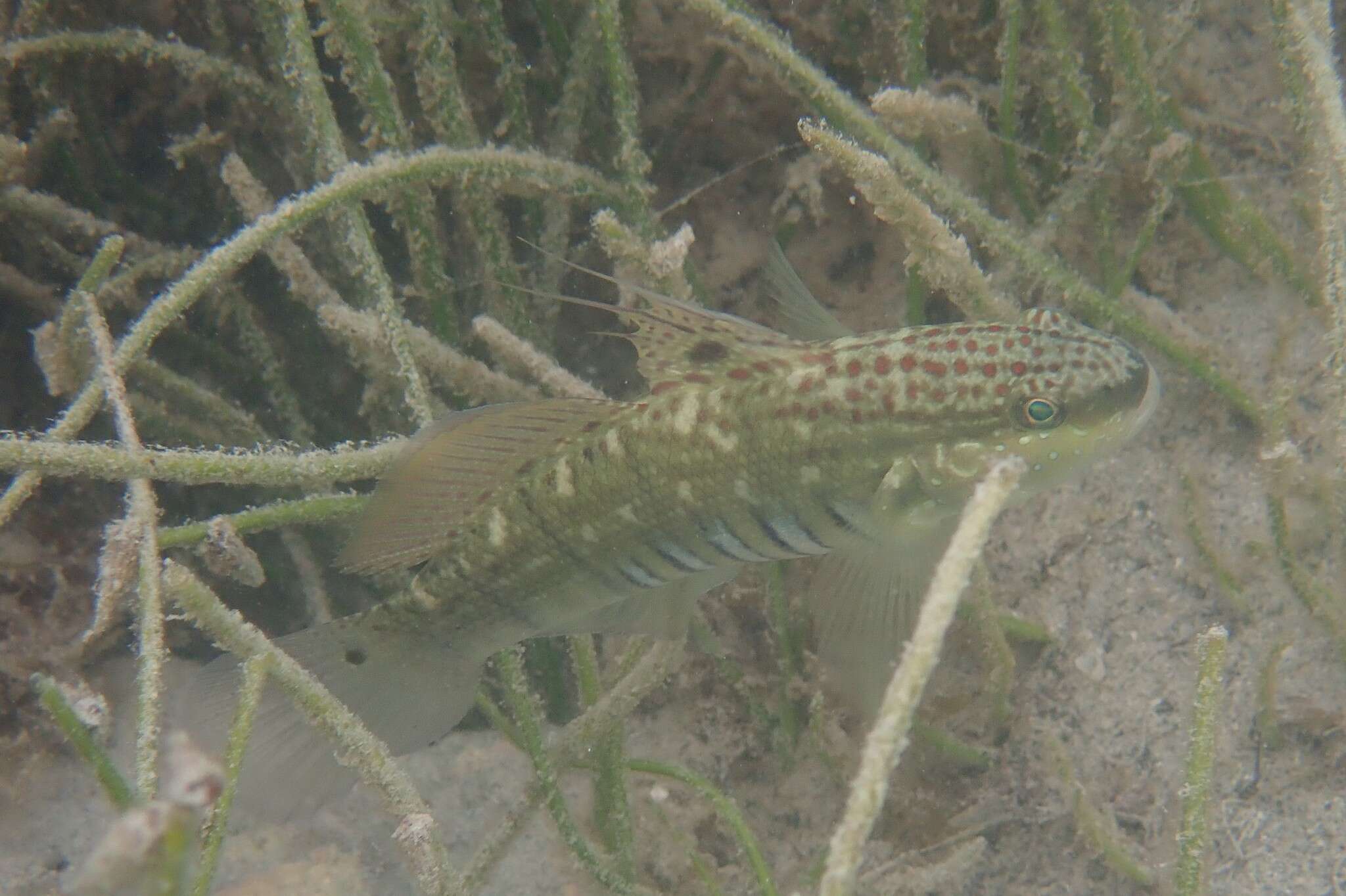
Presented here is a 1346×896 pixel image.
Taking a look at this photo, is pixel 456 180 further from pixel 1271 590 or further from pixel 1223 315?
pixel 1271 590

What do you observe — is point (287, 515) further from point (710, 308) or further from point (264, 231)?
point (710, 308)

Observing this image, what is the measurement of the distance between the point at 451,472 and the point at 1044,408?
170cm

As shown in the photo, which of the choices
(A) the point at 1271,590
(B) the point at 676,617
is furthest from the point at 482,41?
(A) the point at 1271,590

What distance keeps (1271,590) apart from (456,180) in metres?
3.38

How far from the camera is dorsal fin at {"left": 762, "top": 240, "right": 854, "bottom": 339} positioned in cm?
282

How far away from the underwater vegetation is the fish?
0.97 ft

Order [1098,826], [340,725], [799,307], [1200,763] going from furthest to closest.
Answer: [1098,826]
[799,307]
[340,725]
[1200,763]

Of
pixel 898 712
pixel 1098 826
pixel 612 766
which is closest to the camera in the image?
pixel 898 712

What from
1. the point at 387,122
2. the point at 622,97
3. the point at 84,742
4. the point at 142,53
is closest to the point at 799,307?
the point at 622,97

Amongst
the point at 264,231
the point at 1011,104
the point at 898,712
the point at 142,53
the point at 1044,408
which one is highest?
the point at 142,53

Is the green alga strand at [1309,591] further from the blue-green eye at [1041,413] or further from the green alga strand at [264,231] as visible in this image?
the green alga strand at [264,231]

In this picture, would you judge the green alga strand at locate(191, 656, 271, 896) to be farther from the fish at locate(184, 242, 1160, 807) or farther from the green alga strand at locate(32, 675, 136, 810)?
the fish at locate(184, 242, 1160, 807)

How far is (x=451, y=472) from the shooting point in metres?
2.75

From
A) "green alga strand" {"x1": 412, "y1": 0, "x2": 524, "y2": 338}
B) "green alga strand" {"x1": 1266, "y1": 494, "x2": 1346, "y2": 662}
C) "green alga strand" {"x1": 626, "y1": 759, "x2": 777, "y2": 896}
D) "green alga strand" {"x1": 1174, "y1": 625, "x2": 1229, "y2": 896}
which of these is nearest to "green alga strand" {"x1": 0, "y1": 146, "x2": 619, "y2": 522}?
"green alga strand" {"x1": 412, "y1": 0, "x2": 524, "y2": 338}
